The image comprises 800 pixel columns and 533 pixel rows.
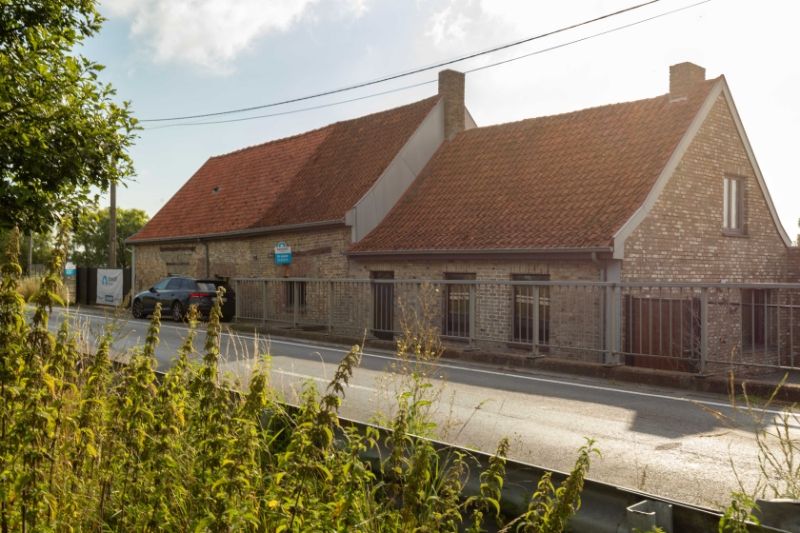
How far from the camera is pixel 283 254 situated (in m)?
24.4

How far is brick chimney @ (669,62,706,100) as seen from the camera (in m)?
19.1

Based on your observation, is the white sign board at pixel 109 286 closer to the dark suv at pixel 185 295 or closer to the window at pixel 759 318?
the dark suv at pixel 185 295

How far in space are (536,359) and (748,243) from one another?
10.0 meters

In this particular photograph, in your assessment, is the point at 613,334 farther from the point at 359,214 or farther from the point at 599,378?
the point at 359,214

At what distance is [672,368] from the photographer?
13422mm

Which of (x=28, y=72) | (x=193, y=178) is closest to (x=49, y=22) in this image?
(x=28, y=72)

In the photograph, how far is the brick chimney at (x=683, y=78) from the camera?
62.5 ft

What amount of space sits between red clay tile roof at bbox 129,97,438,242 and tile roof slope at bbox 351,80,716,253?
5.96 ft

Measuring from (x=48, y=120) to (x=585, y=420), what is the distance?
8456mm

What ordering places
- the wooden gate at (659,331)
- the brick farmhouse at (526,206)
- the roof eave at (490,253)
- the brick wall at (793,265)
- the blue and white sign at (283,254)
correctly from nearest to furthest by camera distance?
the wooden gate at (659,331), the roof eave at (490,253), the brick farmhouse at (526,206), the brick wall at (793,265), the blue and white sign at (283,254)

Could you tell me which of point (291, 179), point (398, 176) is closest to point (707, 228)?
point (398, 176)

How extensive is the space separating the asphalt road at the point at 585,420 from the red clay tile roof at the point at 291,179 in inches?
461

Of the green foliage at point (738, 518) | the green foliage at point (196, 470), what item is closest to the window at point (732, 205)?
the green foliage at point (196, 470)

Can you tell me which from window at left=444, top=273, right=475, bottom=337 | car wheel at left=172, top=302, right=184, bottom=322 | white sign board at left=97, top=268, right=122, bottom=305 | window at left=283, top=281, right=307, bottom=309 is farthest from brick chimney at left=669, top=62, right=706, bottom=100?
white sign board at left=97, top=268, right=122, bottom=305
